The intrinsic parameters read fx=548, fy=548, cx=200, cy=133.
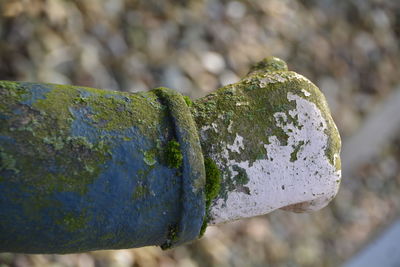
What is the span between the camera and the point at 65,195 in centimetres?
87

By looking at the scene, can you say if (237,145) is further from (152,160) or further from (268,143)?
(152,160)

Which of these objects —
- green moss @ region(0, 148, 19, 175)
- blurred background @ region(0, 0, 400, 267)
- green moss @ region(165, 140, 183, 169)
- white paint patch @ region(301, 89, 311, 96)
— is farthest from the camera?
blurred background @ region(0, 0, 400, 267)

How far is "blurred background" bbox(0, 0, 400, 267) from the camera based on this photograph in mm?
2416

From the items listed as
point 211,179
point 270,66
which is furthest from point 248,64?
point 211,179

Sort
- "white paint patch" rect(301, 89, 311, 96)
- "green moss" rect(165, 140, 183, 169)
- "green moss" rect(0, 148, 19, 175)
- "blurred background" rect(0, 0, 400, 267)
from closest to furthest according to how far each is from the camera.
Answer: "green moss" rect(0, 148, 19, 175) < "green moss" rect(165, 140, 183, 169) < "white paint patch" rect(301, 89, 311, 96) < "blurred background" rect(0, 0, 400, 267)

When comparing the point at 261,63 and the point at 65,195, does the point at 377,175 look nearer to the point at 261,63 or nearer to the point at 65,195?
the point at 261,63

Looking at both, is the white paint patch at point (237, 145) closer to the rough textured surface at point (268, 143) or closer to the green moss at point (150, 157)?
the rough textured surface at point (268, 143)

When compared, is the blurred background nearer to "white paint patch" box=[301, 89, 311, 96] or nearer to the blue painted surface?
the blue painted surface

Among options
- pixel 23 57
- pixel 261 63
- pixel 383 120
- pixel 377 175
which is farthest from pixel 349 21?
→ pixel 261 63

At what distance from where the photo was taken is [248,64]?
10.2ft

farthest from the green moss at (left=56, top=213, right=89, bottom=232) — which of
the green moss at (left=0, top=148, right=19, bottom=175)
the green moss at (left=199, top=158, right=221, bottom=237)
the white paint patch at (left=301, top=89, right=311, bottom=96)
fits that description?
the white paint patch at (left=301, top=89, right=311, bottom=96)

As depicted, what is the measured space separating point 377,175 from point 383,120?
0.38 meters

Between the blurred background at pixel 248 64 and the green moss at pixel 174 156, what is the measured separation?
133 centimetres

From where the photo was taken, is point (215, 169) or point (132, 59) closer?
point (215, 169)
